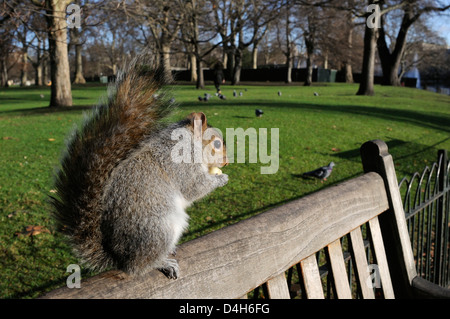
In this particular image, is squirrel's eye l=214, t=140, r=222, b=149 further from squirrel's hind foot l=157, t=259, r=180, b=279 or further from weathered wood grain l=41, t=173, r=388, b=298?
squirrel's hind foot l=157, t=259, r=180, b=279

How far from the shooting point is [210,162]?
1461 mm

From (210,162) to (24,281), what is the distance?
1.93 metres

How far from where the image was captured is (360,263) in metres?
1.67

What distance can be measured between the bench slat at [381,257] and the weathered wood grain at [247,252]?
21cm

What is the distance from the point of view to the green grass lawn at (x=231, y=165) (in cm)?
283

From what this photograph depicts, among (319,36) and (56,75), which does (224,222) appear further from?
(319,36)

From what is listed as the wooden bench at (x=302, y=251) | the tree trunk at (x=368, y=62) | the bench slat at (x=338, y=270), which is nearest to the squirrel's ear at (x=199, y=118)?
the wooden bench at (x=302, y=251)

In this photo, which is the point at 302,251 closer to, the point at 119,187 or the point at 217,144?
the point at 217,144

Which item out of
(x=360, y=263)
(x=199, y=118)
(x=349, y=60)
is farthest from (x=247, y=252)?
(x=349, y=60)

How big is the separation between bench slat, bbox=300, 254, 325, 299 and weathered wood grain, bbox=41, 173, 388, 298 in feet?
0.15

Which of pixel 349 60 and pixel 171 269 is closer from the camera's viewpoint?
pixel 171 269

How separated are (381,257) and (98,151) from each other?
1364 millimetres
